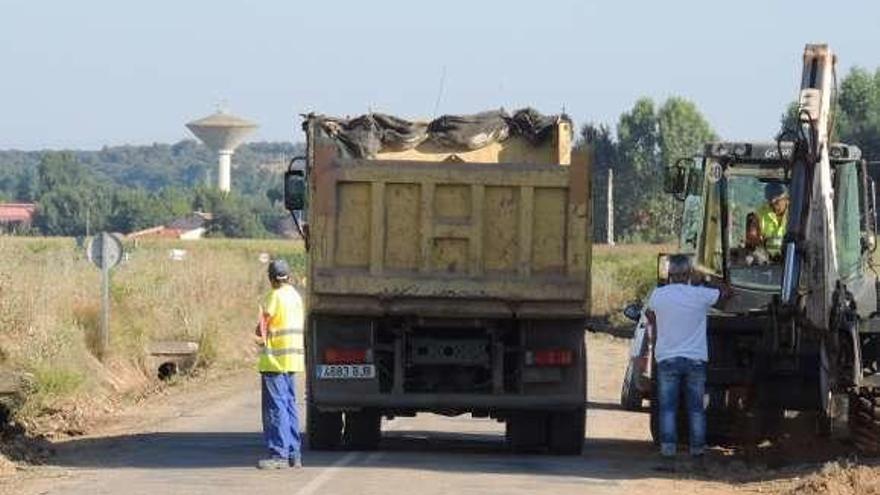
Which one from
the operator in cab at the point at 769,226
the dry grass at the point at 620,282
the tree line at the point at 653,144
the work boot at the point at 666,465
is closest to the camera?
the work boot at the point at 666,465

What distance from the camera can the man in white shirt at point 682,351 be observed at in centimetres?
1873

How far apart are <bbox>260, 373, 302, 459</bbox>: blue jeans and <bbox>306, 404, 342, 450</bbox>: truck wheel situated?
1.48 meters

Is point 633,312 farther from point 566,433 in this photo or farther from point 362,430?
point 362,430

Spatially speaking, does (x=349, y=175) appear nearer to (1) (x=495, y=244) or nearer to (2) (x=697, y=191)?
(1) (x=495, y=244)

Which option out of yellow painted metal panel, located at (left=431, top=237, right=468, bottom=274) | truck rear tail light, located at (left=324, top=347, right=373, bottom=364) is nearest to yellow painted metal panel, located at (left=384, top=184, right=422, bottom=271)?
yellow painted metal panel, located at (left=431, top=237, right=468, bottom=274)

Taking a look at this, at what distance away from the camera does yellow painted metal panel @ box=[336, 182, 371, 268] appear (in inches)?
723

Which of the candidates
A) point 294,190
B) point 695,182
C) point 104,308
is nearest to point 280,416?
point 294,190

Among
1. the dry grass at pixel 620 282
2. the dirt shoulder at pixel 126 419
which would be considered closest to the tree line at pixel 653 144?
the dry grass at pixel 620 282

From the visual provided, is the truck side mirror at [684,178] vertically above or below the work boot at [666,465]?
above

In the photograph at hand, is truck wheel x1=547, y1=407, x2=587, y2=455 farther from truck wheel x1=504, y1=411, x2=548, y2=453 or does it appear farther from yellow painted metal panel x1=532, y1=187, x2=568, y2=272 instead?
yellow painted metal panel x1=532, y1=187, x2=568, y2=272

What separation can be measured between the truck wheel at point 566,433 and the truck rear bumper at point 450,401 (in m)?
0.39

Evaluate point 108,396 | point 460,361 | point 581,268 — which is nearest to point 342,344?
point 460,361

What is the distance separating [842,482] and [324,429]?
17.9ft

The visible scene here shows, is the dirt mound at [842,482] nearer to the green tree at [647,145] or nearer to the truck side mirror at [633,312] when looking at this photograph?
the truck side mirror at [633,312]
